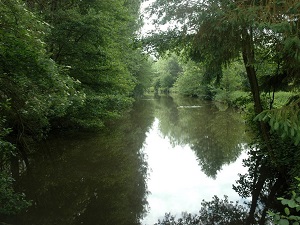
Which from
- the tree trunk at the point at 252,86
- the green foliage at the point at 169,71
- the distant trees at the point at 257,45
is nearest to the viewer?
the distant trees at the point at 257,45

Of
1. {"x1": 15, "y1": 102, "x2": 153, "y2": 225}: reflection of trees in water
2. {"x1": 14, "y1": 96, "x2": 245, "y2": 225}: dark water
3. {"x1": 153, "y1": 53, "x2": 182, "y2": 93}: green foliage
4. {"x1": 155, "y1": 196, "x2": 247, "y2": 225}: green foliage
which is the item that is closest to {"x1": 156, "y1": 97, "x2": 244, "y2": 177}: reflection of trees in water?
{"x1": 14, "y1": 96, "x2": 245, "y2": 225}: dark water

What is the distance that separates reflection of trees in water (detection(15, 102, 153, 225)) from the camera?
670cm

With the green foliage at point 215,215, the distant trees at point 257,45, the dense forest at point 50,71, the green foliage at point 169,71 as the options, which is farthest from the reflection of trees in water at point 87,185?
the green foliage at point 169,71

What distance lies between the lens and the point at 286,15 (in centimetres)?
512

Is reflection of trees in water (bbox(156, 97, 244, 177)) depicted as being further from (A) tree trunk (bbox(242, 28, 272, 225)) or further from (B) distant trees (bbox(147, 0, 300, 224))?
(B) distant trees (bbox(147, 0, 300, 224))

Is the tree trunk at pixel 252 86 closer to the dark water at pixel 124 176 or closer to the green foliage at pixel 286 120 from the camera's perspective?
the dark water at pixel 124 176

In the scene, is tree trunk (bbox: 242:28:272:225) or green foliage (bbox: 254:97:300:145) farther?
tree trunk (bbox: 242:28:272:225)

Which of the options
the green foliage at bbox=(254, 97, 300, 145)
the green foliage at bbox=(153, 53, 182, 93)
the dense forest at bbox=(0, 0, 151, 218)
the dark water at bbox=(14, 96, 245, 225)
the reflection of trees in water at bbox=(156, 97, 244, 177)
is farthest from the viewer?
the green foliage at bbox=(153, 53, 182, 93)

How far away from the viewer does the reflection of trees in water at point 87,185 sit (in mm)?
6695

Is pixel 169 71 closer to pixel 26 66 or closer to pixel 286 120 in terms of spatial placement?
pixel 26 66

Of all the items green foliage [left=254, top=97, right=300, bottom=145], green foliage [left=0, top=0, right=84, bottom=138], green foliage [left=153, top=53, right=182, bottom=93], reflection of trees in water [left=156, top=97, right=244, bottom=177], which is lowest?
green foliage [left=254, top=97, right=300, bottom=145]

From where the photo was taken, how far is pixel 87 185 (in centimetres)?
841

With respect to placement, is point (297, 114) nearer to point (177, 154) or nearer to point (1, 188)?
point (1, 188)

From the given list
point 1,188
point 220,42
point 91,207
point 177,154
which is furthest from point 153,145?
point 1,188
